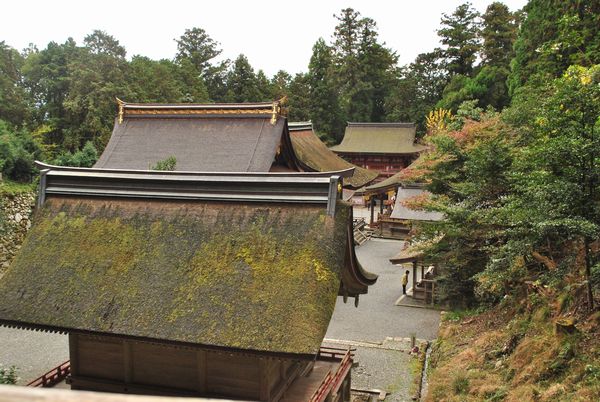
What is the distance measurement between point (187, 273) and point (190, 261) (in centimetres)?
27

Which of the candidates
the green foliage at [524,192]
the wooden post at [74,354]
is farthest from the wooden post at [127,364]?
the green foliage at [524,192]

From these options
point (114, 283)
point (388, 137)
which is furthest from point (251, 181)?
point (388, 137)

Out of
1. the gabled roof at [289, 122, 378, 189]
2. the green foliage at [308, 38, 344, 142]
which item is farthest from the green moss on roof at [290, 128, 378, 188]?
the green foliage at [308, 38, 344, 142]

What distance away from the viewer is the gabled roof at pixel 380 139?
46.0 metres

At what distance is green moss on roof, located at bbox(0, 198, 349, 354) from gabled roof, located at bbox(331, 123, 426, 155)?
37.4 metres

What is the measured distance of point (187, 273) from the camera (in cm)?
867

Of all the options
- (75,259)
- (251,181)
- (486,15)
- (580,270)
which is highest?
(486,15)

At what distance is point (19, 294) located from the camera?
9039 mm

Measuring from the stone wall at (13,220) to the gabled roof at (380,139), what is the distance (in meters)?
29.7

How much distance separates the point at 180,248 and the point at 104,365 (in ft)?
10.1

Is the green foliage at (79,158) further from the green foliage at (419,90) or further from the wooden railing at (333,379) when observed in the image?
the green foliage at (419,90)

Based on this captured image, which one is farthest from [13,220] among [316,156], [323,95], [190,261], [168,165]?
[323,95]

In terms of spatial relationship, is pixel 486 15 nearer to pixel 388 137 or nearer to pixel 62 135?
pixel 388 137

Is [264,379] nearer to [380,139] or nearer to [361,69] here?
[380,139]
